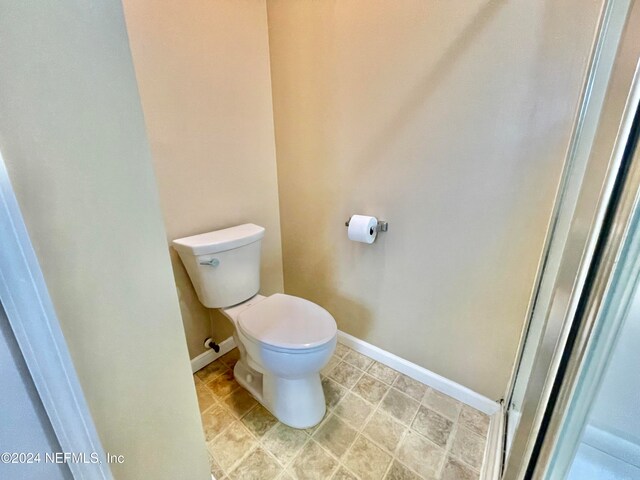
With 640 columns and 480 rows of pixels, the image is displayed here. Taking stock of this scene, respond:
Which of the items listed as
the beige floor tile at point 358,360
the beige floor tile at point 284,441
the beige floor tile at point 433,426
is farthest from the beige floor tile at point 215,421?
the beige floor tile at point 433,426

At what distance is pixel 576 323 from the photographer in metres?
0.40

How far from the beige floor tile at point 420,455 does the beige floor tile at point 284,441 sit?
41 centimetres

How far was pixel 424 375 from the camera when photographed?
141 cm

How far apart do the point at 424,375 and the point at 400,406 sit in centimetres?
22

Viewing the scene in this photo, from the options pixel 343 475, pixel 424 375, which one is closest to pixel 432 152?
pixel 424 375

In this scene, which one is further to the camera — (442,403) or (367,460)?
(442,403)

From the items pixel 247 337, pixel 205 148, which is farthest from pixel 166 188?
pixel 247 337

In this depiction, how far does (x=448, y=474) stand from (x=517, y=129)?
4.30 ft

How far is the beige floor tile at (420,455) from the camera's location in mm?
1022

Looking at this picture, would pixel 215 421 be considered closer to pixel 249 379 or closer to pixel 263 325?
pixel 249 379

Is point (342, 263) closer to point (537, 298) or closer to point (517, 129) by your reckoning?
point (537, 298)

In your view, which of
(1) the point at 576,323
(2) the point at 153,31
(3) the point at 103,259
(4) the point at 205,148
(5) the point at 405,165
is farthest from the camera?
(4) the point at 205,148

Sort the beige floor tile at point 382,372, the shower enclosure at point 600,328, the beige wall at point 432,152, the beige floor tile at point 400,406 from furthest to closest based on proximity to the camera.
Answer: the beige floor tile at point 382,372
the beige floor tile at point 400,406
the beige wall at point 432,152
the shower enclosure at point 600,328

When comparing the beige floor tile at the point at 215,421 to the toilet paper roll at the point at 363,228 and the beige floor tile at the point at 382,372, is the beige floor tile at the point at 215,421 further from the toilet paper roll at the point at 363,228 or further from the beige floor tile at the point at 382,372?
the toilet paper roll at the point at 363,228
